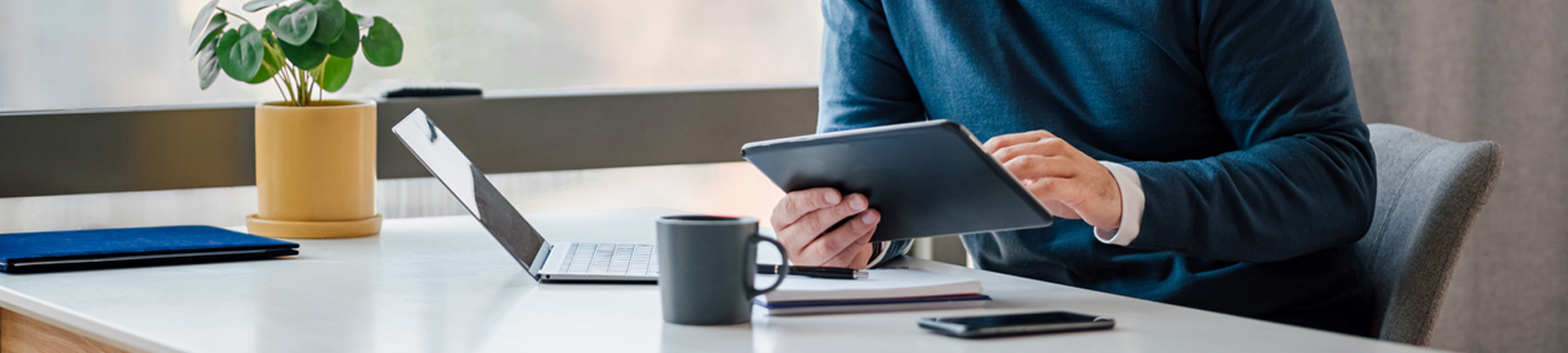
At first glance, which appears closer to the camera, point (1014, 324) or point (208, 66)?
point (1014, 324)

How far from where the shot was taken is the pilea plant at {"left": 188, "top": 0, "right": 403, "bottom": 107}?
1385mm

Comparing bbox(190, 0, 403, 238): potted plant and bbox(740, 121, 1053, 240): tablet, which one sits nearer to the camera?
bbox(740, 121, 1053, 240): tablet

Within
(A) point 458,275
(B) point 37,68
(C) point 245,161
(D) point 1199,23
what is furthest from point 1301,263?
(B) point 37,68

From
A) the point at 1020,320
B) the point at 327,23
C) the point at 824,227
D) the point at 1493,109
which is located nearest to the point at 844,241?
the point at 824,227

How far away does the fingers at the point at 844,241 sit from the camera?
42.0 inches

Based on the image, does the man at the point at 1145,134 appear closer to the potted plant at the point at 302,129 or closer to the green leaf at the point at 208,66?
the potted plant at the point at 302,129

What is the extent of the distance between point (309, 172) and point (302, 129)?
5cm

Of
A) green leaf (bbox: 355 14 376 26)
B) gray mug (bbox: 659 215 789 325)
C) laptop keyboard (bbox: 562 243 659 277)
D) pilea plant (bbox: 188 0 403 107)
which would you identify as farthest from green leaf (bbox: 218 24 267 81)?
gray mug (bbox: 659 215 789 325)

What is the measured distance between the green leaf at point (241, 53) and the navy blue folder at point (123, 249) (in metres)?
0.18

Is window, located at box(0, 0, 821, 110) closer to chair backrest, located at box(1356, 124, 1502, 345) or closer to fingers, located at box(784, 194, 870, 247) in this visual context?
fingers, located at box(784, 194, 870, 247)

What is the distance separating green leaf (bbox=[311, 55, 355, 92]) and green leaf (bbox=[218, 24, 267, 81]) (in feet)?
0.33

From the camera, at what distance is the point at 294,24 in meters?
1.38

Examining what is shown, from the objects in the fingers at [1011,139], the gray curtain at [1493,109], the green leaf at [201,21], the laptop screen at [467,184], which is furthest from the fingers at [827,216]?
the gray curtain at [1493,109]

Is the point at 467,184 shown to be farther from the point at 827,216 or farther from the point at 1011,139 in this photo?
the point at 1011,139
